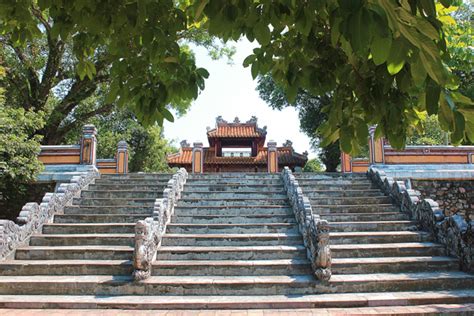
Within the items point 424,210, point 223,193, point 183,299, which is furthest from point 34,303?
point 424,210

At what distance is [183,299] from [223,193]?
4.31 meters

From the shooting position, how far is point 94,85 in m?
15.3

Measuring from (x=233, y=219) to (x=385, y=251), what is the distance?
317 centimetres

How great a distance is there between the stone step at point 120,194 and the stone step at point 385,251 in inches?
190

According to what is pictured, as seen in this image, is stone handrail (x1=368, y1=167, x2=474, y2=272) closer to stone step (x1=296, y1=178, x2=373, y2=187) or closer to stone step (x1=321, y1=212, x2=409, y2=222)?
stone step (x1=321, y1=212, x2=409, y2=222)

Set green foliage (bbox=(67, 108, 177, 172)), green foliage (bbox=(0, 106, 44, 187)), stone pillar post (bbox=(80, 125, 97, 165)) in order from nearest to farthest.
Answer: green foliage (bbox=(0, 106, 44, 187)) → stone pillar post (bbox=(80, 125, 97, 165)) → green foliage (bbox=(67, 108, 177, 172))

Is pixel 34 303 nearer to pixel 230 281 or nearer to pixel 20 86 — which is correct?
pixel 230 281

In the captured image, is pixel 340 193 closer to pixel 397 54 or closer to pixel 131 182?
pixel 131 182

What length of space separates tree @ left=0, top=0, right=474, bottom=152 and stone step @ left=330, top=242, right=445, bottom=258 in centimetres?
473

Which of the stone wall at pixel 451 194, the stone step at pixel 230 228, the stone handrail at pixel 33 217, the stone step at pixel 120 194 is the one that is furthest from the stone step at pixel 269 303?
the stone wall at pixel 451 194

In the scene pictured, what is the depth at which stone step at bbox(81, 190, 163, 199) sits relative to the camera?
9562 mm

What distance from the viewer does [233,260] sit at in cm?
678

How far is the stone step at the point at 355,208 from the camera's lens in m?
8.56

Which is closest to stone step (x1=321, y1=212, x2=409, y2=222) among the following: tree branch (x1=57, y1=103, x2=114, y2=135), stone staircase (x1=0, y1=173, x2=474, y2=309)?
stone staircase (x1=0, y1=173, x2=474, y2=309)
